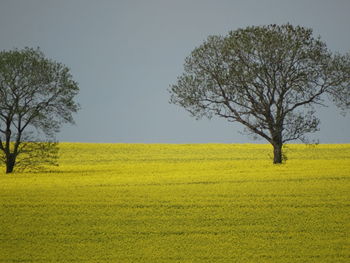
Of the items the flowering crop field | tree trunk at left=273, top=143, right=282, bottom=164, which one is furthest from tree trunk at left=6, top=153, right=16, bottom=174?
tree trunk at left=273, top=143, right=282, bottom=164

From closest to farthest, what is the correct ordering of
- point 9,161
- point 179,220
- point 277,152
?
point 179,220
point 9,161
point 277,152

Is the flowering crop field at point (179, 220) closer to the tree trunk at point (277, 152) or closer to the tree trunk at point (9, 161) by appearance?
the tree trunk at point (9, 161)

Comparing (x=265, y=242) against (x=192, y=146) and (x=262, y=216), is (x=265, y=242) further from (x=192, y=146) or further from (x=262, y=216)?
(x=192, y=146)

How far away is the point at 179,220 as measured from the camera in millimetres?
20844

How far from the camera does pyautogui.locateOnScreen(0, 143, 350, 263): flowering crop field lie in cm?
1620

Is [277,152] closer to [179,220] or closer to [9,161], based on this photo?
A: [9,161]

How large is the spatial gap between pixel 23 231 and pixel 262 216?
25.0 ft

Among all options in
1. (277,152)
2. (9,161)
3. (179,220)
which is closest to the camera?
(179,220)

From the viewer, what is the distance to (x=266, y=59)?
4806 cm

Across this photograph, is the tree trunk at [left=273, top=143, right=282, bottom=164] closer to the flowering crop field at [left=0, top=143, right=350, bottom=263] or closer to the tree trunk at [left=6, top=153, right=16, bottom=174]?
the flowering crop field at [left=0, top=143, right=350, bottom=263]

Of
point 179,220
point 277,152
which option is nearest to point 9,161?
point 277,152

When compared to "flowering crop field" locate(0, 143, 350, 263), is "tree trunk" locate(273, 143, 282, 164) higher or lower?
higher

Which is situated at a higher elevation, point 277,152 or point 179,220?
point 277,152

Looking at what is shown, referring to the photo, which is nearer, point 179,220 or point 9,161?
point 179,220
